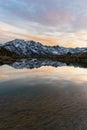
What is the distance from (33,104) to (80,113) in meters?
6.46

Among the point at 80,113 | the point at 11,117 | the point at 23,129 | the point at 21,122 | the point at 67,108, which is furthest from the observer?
the point at 67,108

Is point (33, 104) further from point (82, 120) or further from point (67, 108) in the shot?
point (82, 120)

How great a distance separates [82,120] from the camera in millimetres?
21672

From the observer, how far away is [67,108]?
26453mm

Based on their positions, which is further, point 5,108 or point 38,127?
point 5,108

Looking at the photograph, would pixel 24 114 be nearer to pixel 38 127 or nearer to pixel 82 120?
pixel 38 127

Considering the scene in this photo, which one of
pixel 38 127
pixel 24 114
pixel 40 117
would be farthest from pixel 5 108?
pixel 38 127

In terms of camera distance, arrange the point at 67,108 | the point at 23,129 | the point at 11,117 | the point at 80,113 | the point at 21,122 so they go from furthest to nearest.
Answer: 1. the point at 67,108
2. the point at 80,113
3. the point at 11,117
4. the point at 21,122
5. the point at 23,129

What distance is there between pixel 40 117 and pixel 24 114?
182 centimetres

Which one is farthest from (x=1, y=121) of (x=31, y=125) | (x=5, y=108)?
(x=5, y=108)

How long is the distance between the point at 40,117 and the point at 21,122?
101 inches

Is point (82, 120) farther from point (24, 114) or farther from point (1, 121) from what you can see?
point (1, 121)

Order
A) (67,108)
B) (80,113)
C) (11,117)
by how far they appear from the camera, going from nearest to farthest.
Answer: (11,117) < (80,113) < (67,108)

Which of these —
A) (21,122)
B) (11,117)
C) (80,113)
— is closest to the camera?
(21,122)
